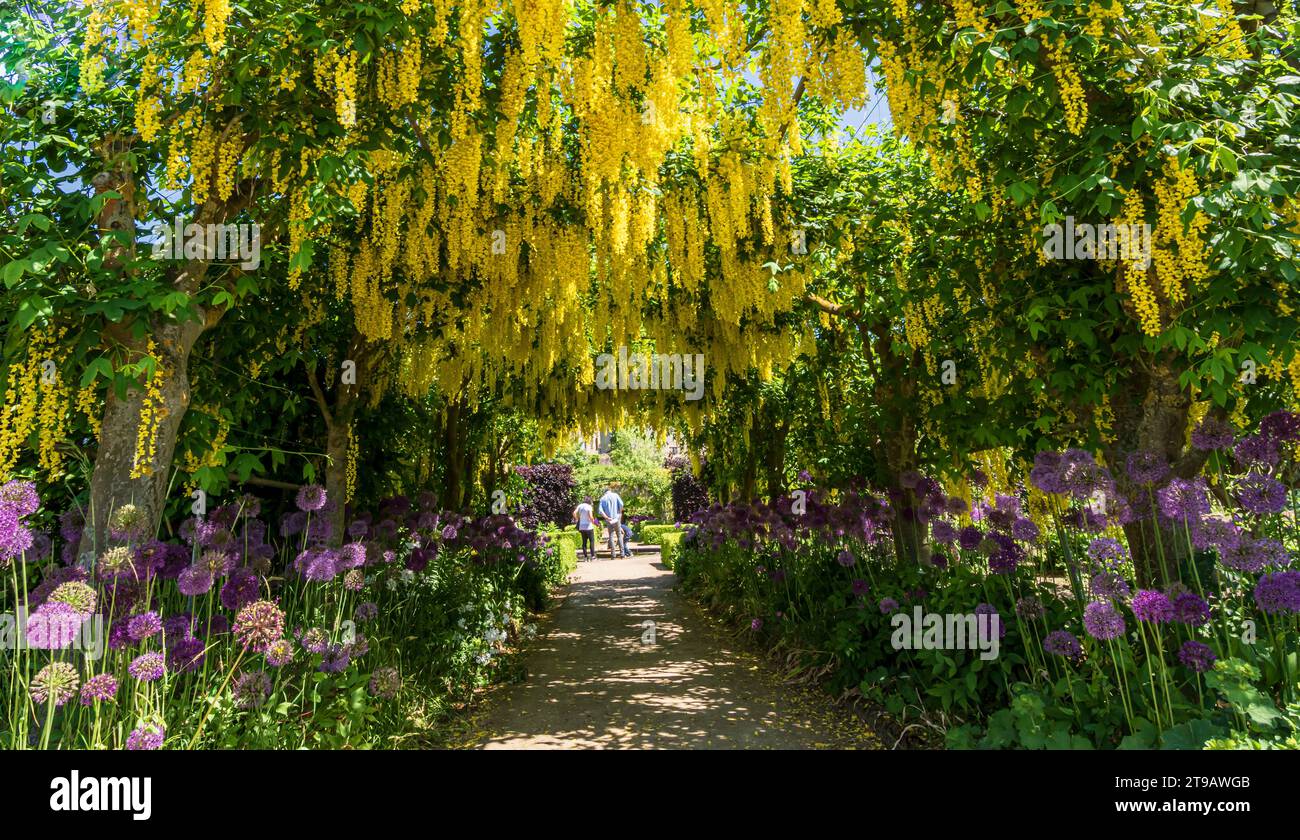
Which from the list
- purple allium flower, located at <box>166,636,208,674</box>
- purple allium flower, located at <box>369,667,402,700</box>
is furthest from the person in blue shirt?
purple allium flower, located at <box>166,636,208,674</box>

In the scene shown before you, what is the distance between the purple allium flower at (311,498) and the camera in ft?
12.5

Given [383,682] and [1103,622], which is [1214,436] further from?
[383,682]

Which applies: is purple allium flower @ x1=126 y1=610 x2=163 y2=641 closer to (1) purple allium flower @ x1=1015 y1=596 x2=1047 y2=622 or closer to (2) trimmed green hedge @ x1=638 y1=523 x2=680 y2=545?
(1) purple allium flower @ x1=1015 y1=596 x2=1047 y2=622

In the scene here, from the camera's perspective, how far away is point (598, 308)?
19.2 feet

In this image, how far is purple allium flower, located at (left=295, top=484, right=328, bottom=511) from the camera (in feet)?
12.5

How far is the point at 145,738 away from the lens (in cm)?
211

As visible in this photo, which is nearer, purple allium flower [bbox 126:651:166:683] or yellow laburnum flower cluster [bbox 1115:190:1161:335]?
purple allium flower [bbox 126:651:166:683]

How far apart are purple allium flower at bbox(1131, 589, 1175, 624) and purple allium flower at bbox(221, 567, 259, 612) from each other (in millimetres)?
3572

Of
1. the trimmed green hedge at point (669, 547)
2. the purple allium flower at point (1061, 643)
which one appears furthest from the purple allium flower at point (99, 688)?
the trimmed green hedge at point (669, 547)

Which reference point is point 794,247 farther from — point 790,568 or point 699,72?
point 790,568

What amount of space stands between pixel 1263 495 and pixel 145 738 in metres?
4.04

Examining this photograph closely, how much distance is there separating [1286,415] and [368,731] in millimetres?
4244

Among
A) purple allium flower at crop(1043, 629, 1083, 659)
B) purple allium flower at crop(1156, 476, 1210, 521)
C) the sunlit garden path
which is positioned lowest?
the sunlit garden path

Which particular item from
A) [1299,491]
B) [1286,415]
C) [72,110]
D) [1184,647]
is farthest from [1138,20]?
→ [72,110]
